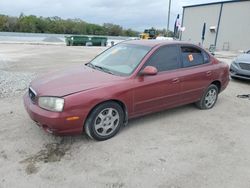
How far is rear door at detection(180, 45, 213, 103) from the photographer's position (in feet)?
16.2

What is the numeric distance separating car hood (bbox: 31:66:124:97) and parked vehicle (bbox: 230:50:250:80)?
614cm

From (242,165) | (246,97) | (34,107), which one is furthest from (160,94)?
(246,97)

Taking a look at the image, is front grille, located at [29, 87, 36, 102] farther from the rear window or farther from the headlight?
the rear window

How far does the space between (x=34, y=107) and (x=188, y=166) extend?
90.2 inches

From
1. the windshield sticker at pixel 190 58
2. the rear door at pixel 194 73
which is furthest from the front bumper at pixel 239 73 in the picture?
the windshield sticker at pixel 190 58

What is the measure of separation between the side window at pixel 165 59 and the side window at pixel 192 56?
0.67 ft

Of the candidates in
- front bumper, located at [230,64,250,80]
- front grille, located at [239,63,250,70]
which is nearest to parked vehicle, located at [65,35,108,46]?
front bumper, located at [230,64,250,80]

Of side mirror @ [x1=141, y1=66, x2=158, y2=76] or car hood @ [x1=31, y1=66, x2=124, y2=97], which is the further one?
side mirror @ [x1=141, y1=66, x2=158, y2=76]

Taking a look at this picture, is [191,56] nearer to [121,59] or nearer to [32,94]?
[121,59]

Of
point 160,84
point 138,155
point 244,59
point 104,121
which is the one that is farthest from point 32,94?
point 244,59

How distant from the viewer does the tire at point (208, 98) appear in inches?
217

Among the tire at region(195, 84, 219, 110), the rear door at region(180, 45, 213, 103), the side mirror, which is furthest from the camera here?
the tire at region(195, 84, 219, 110)

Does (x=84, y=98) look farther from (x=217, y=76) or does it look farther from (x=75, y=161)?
(x=217, y=76)

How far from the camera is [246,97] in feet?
22.3
